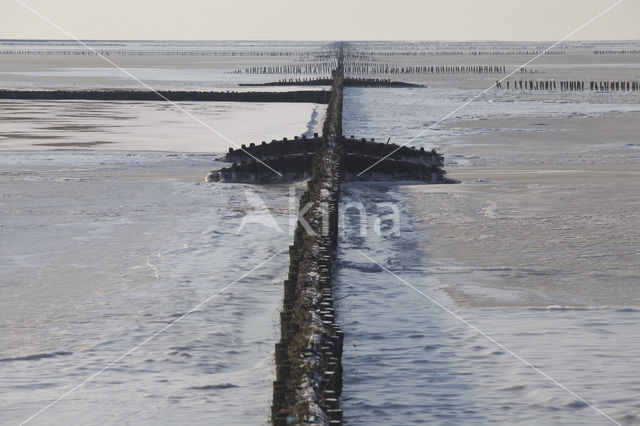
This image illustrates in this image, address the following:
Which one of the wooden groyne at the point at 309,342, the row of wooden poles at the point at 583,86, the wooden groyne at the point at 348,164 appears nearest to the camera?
the wooden groyne at the point at 309,342

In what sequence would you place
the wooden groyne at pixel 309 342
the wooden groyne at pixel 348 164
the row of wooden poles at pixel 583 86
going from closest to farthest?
the wooden groyne at pixel 309 342
the wooden groyne at pixel 348 164
the row of wooden poles at pixel 583 86

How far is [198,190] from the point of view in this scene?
76.0 feet

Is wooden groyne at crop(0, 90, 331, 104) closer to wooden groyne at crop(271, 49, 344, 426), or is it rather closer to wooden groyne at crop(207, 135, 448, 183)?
wooden groyne at crop(207, 135, 448, 183)

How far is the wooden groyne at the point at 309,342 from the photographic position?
23.2ft

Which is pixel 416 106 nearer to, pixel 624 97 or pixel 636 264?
pixel 624 97

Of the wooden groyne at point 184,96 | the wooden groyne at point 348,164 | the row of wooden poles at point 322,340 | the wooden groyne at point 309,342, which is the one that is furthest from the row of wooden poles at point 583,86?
the row of wooden poles at point 322,340

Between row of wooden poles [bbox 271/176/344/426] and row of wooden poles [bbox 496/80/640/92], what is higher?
row of wooden poles [bbox 496/80/640/92]

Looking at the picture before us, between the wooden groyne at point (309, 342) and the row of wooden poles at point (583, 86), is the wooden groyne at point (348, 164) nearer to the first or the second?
the wooden groyne at point (309, 342)

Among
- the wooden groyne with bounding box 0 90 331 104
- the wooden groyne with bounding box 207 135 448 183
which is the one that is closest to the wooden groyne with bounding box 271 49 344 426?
the wooden groyne with bounding box 207 135 448 183

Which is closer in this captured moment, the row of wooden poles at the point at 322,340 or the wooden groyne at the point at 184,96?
the row of wooden poles at the point at 322,340

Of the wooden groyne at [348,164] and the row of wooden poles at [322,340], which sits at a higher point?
the wooden groyne at [348,164]

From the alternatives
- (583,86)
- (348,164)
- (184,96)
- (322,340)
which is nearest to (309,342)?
(322,340)

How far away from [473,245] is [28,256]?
789cm

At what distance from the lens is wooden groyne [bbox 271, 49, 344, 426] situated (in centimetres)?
708
